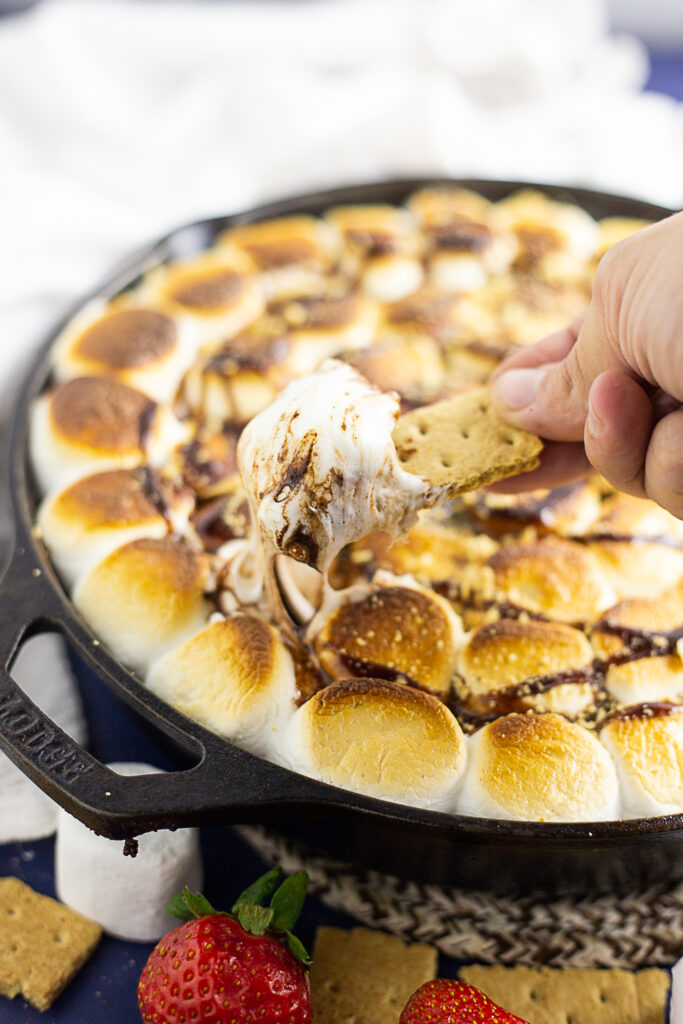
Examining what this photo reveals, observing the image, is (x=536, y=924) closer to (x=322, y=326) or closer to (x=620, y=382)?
(x=620, y=382)

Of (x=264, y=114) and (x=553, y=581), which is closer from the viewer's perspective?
(x=553, y=581)

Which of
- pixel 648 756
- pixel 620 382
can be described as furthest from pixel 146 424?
pixel 648 756

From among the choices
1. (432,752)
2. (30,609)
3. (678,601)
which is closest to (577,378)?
(678,601)

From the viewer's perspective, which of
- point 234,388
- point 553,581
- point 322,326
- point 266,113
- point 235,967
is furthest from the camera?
point 266,113

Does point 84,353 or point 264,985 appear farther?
point 84,353

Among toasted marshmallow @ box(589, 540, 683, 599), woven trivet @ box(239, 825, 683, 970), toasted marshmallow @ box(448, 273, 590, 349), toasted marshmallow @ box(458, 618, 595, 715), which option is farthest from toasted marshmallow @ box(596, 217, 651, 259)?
woven trivet @ box(239, 825, 683, 970)

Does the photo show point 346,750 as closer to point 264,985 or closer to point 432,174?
point 264,985
